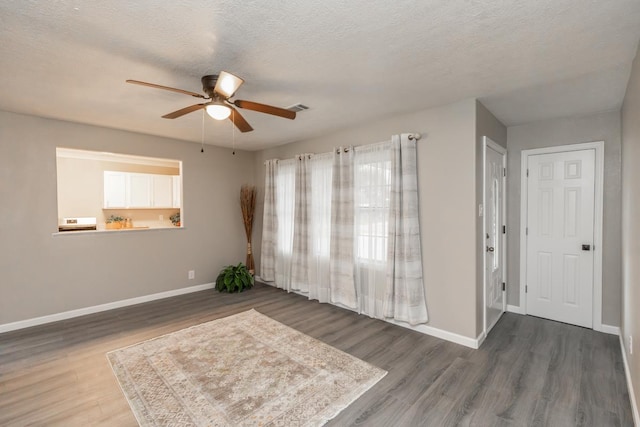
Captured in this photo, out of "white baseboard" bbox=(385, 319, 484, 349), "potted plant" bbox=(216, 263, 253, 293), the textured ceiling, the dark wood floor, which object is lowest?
the dark wood floor

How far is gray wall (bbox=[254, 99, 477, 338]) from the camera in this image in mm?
2932

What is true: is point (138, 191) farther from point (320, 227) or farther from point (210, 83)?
point (210, 83)

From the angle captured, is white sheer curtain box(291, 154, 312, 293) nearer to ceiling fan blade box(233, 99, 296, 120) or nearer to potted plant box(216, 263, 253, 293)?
potted plant box(216, 263, 253, 293)

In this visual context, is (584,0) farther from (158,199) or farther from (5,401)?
(158,199)

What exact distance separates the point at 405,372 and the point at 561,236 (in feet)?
8.74

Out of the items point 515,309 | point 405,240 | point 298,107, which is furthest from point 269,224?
point 515,309

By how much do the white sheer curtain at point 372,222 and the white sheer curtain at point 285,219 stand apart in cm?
137

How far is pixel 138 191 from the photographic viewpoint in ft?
19.6

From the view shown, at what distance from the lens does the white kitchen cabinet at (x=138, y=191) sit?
571cm

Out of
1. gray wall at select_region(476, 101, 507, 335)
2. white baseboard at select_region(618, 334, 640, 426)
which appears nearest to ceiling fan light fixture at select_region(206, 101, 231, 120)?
gray wall at select_region(476, 101, 507, 335)

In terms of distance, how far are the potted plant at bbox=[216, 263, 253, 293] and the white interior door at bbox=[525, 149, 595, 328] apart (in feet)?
13.6

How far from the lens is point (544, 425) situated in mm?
1889

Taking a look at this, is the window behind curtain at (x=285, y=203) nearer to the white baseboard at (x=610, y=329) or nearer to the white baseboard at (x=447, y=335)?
the white baseboard at (x=447, y=335)

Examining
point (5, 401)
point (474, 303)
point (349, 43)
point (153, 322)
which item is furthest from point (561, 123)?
point (5, 401)
